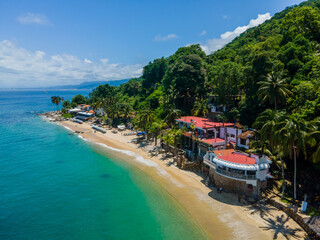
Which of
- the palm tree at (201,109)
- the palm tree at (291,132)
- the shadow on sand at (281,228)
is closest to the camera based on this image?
the shadow on sand at (281,228)

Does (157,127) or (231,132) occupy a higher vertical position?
(231,132)

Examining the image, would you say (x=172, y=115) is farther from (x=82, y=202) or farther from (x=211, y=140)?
(x=82, y=202)

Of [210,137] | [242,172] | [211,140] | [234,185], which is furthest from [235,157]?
[210,137]

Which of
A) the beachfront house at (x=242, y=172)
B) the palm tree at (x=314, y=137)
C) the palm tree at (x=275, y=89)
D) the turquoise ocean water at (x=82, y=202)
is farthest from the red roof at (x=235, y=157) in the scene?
the palm tree at (x=275, y=89)

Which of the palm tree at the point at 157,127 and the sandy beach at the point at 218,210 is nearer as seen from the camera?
the sandy beach at the point at 218,210

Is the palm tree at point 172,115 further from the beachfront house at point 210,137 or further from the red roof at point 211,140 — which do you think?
the red roof at point 211,140

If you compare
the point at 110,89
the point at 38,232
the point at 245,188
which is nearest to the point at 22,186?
the point at 38,232

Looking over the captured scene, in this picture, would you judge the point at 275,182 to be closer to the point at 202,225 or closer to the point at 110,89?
the point at 202,225
